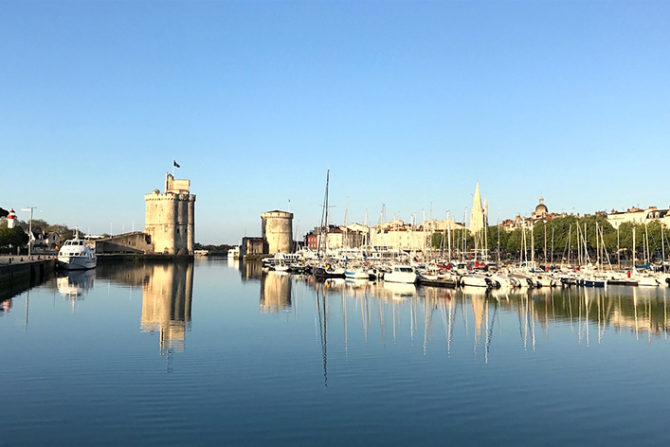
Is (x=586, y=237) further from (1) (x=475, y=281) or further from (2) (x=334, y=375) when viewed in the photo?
(2) (x=334, y=375)

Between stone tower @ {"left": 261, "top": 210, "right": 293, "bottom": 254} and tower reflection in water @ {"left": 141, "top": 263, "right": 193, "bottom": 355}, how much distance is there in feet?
187

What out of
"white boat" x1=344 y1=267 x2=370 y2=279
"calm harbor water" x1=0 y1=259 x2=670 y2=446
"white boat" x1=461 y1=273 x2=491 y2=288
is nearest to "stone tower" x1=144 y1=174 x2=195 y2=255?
"white boat" x1=344 y1=267 x2=370 y2=279

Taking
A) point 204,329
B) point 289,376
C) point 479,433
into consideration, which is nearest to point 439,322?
point 204,329

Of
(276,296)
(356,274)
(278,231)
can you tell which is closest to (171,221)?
(278,231)

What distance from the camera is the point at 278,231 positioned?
99.8 m

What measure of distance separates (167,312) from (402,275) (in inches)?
708

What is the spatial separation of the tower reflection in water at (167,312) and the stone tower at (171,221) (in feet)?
153

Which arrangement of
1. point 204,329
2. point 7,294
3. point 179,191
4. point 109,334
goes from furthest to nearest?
1. point 179,191
2. point 7,294
3. point 204,329
4. point 109,334

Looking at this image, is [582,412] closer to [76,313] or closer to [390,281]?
[76,313]

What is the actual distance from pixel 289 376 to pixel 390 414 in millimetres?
3531

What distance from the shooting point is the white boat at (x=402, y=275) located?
131ft

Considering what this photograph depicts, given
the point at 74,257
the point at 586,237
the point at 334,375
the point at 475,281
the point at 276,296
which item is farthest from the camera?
the point at 586,237

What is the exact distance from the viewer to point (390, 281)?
41781mm

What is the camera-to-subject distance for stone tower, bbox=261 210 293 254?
327 feet
